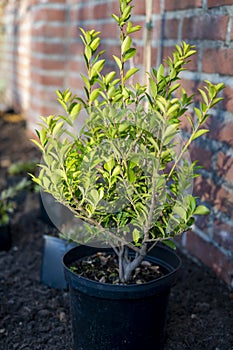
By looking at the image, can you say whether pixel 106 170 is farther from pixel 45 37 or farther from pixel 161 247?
pixel 45 37

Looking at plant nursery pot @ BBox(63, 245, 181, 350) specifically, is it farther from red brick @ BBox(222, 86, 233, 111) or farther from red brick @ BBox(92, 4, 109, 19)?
red brick @ BBox(92, 4, 109, 19)

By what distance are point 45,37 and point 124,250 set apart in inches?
99.2

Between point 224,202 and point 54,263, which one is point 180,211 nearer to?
point 224,202

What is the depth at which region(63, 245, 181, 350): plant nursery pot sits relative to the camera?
126 cm

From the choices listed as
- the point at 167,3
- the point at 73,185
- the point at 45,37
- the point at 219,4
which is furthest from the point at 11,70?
the point at 73,185

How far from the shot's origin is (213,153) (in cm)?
Answer: 177

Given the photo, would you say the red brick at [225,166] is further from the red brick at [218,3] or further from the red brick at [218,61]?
the red brick at [218,3]

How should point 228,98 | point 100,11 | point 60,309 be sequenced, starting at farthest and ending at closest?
1. point 100,11
2. point 60,309
3. point 228,98

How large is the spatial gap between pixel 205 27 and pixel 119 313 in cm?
110

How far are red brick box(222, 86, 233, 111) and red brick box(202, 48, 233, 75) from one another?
6cm

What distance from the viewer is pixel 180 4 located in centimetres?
190

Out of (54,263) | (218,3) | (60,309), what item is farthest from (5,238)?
(218,3)

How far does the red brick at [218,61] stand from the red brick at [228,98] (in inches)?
2.3

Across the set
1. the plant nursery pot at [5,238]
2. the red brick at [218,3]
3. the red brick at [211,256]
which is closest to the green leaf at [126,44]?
the red brick at [218,3]
